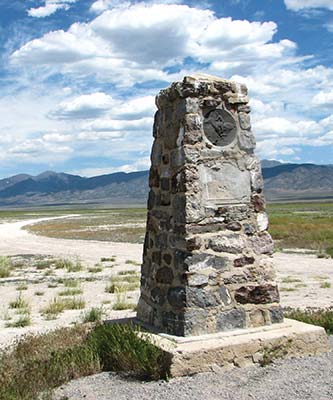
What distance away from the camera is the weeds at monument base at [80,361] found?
623 cm

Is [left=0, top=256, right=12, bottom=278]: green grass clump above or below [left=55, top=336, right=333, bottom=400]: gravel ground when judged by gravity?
below

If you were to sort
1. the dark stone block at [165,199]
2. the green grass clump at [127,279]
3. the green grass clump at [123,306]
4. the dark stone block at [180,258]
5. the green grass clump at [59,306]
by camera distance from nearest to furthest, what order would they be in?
the dark stone block at [180,258], the dark stone block at [165,199], the green grass clump at [59,306], the green grass clump at [123,306], the green grass clump at [127,279]

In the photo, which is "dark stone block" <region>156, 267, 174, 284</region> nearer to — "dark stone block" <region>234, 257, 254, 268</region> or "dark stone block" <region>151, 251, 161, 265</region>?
"dark stone block" <region>151, 251, 161, 265</region>

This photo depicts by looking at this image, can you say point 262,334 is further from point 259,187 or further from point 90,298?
point 90,298

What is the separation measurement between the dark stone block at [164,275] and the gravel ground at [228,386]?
1301mm

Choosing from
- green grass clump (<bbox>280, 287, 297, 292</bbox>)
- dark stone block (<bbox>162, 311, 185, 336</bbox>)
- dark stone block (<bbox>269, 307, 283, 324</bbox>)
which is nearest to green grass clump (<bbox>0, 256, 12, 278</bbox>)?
green grass clump (<bbox>280, 287, 297, 292</bbox>)

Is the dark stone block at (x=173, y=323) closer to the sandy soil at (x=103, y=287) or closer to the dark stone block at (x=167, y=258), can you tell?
the dark stone block at (x=167, y=258)

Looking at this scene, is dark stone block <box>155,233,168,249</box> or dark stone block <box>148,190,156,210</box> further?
dark stone block <box>148,190,156,210</box>

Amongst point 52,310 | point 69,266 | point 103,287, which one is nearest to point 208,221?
point 52,310

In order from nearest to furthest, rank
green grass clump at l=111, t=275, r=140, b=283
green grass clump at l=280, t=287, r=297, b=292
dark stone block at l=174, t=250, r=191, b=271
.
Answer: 1. dark stone block at l=174, t=250, r=191, b=271
2. green grass clump at l=280, t=287, r=297, b=292
3. green grass clump at l=111, t=275, r=140, b=283

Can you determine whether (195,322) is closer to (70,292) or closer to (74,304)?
(74,304)

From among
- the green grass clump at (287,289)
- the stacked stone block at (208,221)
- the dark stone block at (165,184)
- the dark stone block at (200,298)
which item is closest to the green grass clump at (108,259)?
the green grass clump at (287,289)

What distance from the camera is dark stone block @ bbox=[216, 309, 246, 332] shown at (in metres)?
7.06

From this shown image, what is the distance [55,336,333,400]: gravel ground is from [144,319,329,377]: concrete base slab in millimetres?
115
